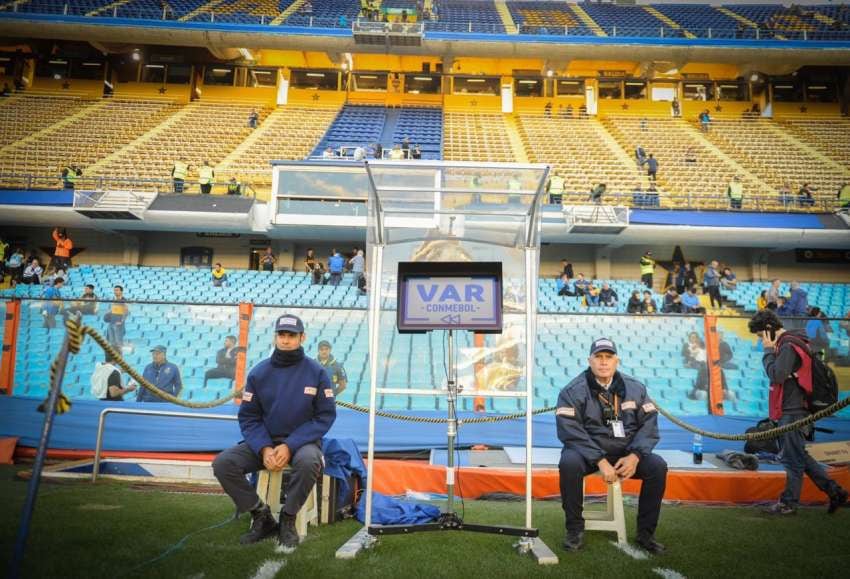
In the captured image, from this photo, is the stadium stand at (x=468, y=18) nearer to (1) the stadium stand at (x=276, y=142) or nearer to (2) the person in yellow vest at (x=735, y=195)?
(1) the stadium stand at (x=276, y=142)

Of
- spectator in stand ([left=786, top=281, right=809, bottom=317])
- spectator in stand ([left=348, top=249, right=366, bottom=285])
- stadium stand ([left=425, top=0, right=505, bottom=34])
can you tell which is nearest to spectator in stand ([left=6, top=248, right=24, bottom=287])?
spectator in stand ([left=348, top=249, right=366, bottom=285])

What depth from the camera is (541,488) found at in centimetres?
480

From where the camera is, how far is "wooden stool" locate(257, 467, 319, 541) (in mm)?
3164

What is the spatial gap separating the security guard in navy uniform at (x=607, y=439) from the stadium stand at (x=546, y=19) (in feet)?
86.0

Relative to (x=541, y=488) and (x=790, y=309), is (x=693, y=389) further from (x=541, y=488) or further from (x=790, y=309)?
(x=790, y=309)

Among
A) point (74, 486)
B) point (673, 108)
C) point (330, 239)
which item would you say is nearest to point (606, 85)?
point (673, 108)

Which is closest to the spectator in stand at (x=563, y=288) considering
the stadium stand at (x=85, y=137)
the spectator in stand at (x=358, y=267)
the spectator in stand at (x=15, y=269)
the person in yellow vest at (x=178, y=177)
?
the spectator in stand at (x=358, y=267)

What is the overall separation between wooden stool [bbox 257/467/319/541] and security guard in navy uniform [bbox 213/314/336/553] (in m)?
0.10

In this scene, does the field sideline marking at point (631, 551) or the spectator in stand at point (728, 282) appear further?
the spectator in stand at point (728, 282)

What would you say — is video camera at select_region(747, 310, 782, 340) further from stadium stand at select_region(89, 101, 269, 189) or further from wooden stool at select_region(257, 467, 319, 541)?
stadium stand at select_region(89, 101, 269, 189)

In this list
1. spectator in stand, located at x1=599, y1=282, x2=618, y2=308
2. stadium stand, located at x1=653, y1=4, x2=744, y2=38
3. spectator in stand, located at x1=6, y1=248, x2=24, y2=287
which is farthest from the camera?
stadium stand, located at x1=653, y1=4, x2=744, y2=38

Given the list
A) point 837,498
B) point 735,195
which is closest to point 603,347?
point 837,498

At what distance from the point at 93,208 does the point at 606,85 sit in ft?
82.9

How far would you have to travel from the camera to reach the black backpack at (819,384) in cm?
407
